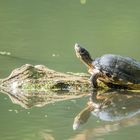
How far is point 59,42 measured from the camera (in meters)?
14.3

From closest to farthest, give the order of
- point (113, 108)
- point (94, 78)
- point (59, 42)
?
point (113, 108) < point (94, 78) < point (59, 42)

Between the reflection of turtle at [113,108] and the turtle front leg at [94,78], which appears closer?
the reflection of turtle at [113,108]

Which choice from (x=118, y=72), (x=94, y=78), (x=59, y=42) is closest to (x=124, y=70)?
(x=118, y=72)

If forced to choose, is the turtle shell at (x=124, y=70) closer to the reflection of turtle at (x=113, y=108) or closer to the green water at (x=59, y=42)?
the reflection of turtle at (x=113, y=108)

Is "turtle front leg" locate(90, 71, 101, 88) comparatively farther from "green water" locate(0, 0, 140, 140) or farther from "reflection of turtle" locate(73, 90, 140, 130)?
"green water" locate(0, 0, 140, 140)

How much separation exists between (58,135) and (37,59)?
206 inches

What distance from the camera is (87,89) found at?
899 cm

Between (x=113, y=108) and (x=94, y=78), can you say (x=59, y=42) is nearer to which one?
(x=94, y=78)

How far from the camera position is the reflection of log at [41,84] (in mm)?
8805

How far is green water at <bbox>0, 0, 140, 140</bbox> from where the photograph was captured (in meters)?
7.16

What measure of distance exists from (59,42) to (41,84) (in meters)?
5.45

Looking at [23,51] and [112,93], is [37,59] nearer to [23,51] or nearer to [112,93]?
[23,51]

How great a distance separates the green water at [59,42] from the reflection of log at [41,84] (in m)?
0.29

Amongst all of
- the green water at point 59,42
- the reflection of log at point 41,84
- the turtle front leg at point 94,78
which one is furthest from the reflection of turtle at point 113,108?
the reflection of log at point 41,84
